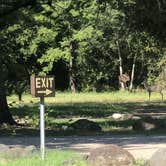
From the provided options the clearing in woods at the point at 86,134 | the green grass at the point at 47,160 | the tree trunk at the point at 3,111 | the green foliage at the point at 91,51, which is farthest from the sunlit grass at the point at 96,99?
the green grass at the point at 47,160

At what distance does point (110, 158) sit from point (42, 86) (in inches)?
68.3

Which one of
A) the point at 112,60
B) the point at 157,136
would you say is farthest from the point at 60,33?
the point at 157,136

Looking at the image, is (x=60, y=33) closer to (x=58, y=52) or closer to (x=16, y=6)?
(x=58, y=52)

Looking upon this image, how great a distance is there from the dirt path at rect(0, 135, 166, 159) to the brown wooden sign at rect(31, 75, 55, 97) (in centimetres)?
232

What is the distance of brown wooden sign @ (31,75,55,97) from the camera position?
36.2ft

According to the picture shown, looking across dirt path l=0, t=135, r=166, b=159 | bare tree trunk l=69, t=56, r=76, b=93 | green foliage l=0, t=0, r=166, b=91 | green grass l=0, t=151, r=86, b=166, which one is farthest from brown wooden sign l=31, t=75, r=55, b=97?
bare tree trunk l=69, t=56, r=76, b=93

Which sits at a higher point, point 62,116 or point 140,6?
point 140,6

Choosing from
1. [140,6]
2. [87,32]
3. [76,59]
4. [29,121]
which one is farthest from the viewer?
[76,59]

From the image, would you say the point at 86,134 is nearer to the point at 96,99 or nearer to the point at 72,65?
the point at 96,99

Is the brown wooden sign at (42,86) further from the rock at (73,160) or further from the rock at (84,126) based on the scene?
the rock at (84,126)

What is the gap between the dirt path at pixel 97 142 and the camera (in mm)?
13433

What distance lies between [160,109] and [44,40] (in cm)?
2150

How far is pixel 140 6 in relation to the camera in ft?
68.7

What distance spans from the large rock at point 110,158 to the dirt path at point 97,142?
4.59 feet
